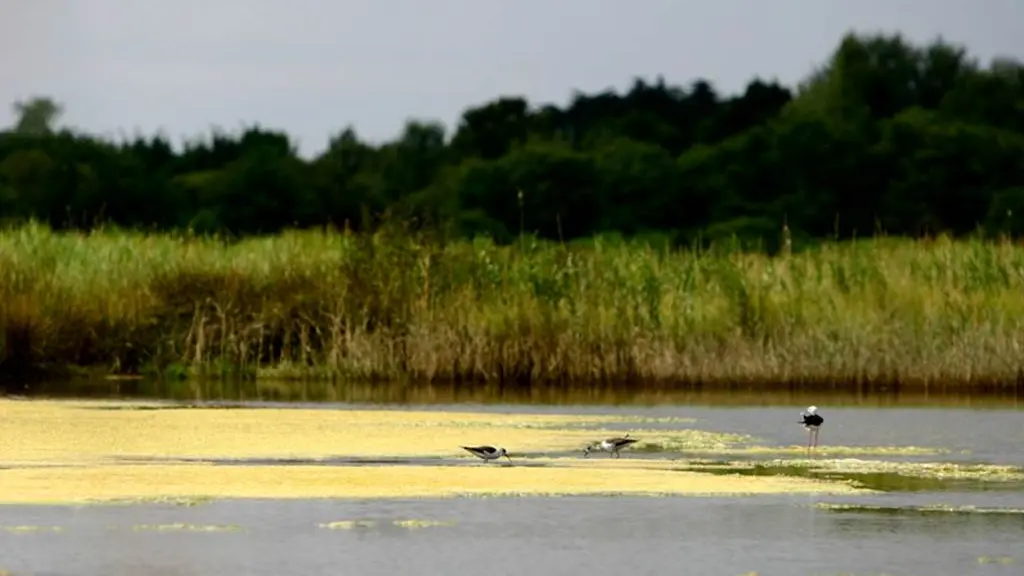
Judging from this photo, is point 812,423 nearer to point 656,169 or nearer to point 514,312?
point 514,312

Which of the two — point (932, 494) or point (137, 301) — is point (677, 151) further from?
point (932, 494)

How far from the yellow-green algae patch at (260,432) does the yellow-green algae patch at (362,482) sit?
84 cm

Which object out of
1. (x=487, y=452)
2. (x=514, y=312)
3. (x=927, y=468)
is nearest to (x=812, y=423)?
(x=927, y=468)

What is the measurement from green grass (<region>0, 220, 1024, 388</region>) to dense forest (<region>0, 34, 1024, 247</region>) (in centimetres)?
1861

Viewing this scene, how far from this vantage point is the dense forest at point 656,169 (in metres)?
45.2

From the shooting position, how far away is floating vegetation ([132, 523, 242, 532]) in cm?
1030

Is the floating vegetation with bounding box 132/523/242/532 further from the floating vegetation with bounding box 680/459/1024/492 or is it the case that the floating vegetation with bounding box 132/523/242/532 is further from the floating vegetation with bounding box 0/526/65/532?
the floating vegetation with bounding box 680/459/1024/492

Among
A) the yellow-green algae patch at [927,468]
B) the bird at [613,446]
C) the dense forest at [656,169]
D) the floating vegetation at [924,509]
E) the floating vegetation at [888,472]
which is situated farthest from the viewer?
the dense forest at [656,169]

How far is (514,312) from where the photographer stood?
20.5 m

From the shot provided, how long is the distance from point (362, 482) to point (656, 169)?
40764 mm

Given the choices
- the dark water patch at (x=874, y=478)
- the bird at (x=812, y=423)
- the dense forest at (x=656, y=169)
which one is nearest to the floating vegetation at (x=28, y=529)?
the dark water patch at (x=874, y=478)

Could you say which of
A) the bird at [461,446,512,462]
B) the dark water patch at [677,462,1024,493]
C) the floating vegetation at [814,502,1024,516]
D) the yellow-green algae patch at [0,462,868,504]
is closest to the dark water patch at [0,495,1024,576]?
Answer: the floating vegetation at [814,502,1024,516]

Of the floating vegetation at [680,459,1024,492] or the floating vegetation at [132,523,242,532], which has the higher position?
the floating vegetation at [680,459,1024,492]

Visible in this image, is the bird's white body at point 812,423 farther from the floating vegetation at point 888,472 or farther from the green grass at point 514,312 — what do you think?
the green grass at point 514,312
